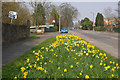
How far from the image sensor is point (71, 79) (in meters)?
3.45

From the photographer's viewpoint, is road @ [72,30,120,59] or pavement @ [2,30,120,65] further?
road @ [72,30,120,59]

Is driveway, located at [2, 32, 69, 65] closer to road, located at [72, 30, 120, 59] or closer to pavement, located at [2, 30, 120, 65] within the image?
pavement, located at [2, 30, 120, 65]

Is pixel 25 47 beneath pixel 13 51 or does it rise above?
above

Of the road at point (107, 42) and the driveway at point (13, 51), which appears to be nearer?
the driveway at point (13, 51)

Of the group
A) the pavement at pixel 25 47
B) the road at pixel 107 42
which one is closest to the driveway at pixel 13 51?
the pavement at pixel 25 47

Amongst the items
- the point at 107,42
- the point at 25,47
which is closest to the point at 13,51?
the point at 25,47

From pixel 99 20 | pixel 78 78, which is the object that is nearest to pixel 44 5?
pixel 78 78

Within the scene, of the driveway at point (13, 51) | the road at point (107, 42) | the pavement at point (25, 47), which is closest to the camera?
the driveway at point (13, 51)

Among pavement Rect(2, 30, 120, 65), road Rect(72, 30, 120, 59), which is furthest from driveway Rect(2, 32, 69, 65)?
road Rect(72, 30, 120, 59)

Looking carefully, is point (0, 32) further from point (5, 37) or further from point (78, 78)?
point (78, 78)

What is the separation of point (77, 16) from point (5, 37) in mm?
66193

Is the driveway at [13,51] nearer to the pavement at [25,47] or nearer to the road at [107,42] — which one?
the pavement at [25,47]

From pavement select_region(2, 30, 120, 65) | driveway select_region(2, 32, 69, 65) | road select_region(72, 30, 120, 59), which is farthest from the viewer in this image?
road select_region(72, 30, 120, 59)

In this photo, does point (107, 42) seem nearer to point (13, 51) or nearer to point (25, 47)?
point (25, 47)
